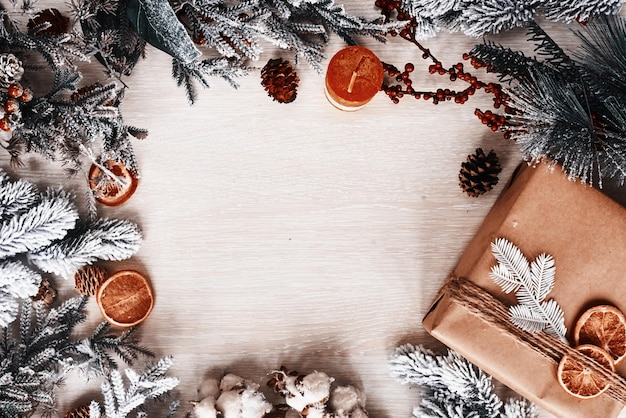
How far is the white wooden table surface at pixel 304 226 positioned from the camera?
110 centimetres

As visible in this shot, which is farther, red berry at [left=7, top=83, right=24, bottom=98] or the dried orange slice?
the dried orange slice

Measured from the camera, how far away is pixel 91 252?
1.03 metres

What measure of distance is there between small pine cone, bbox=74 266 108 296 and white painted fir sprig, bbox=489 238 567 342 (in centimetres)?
72

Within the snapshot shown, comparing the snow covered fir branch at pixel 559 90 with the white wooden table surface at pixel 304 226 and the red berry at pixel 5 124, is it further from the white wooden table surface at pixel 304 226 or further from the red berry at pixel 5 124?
the red berry at pixel 5 124

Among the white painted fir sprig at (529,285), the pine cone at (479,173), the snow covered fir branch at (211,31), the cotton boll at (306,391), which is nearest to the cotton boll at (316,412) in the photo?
the cotton boll at (306,391)

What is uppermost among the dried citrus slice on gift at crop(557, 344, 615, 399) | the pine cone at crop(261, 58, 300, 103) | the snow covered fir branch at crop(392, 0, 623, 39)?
the snow covered fir branch at crop(392, 0, 623, 39)

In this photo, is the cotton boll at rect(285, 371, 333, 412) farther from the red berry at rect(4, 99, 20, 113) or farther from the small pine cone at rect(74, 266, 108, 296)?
the red berry at rect(4, 99, 20, 113)

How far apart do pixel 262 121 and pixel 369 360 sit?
51 centimetres

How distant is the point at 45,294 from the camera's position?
1.07 meters

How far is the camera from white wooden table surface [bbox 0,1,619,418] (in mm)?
1102

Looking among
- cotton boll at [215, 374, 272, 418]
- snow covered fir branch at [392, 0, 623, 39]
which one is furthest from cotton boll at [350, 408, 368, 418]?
snow covered fir branch at [392, 0, 623, 39]

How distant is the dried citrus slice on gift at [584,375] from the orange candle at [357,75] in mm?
563

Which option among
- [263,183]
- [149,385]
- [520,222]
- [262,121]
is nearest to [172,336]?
[149,385]

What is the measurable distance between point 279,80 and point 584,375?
0.74 m
